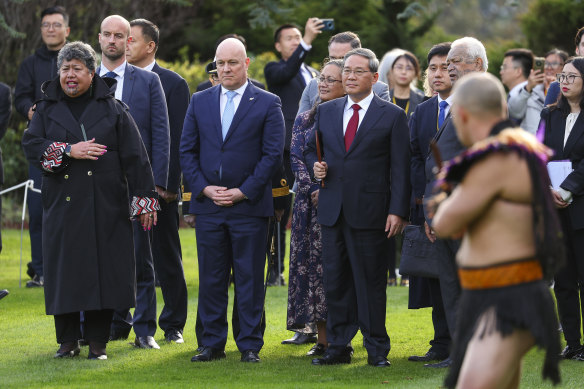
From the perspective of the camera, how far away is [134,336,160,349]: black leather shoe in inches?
352

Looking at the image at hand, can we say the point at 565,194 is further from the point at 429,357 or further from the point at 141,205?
the point at 141,205

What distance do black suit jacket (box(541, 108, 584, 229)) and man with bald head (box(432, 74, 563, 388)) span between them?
3291mm

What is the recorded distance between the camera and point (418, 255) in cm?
811

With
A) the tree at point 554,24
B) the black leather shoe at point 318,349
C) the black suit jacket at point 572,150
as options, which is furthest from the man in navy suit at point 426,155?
the tree at point 554,24

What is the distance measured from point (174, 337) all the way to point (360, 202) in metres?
2.22

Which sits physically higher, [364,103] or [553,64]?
[553,64]

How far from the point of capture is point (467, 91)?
5.11 meters

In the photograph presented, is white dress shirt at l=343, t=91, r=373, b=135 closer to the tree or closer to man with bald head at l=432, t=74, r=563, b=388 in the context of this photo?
man with bald head at l=432, t=74, r=563, b=388

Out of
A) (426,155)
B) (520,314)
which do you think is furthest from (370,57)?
(520,314)

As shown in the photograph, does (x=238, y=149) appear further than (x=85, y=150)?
Yes

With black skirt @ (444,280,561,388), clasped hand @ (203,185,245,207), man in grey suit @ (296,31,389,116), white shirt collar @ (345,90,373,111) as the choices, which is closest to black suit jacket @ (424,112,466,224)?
white shirt collar @ (345,90,373,111)

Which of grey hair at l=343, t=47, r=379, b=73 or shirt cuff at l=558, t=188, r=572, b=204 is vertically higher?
grey hair at l=343, t=47, r=379, b=73

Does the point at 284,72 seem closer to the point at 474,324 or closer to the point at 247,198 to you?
the point at 247,198

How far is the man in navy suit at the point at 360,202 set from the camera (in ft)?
27.0
